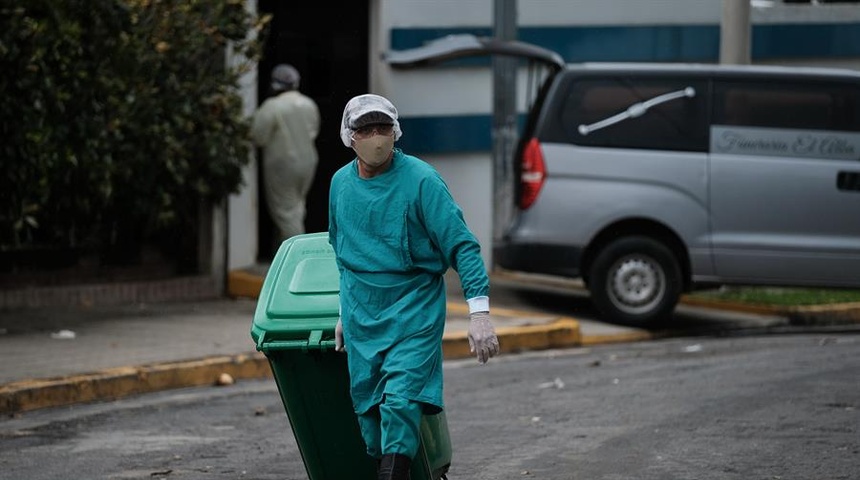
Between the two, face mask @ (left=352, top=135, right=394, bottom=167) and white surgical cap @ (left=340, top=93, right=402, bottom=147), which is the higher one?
white surgical cap @ (left=340, top=93, right=402, bottom=147)

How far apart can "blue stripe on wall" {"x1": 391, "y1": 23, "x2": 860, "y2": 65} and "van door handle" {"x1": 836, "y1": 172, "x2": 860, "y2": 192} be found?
13.8 ft

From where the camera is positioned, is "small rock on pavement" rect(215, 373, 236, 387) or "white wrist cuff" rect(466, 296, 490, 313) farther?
"small rock on pavement" rect(215, 373, 236, 387)

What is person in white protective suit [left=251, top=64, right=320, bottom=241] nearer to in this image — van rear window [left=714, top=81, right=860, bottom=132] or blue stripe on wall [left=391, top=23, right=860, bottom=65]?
blue stripe on wall [left=391, top=23, right=860, bottom=65]

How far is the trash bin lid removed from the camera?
599 centimetres

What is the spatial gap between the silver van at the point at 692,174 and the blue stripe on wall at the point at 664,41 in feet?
10.4

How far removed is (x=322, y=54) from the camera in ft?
53.1

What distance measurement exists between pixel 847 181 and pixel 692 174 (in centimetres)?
122

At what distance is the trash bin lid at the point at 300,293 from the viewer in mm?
5988

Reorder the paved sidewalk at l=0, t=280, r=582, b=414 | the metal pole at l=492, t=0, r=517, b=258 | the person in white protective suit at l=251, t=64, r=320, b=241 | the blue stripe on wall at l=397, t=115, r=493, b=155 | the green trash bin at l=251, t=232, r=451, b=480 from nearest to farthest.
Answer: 1. the green trash bin at l=251, t=232, r=451, b=480
2. the paved sidewalk at l=0, t=280, r=582, b=414
3. the person in white protective suit at l=251, t=64, r=320, b=241
4. the metal pole at l=492, t=0, r=517, b=258
5. the blue stripe on wall at l=397, t=115, r=493, b=155

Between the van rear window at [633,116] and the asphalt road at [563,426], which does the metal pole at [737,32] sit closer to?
the van rear window at [633,116]

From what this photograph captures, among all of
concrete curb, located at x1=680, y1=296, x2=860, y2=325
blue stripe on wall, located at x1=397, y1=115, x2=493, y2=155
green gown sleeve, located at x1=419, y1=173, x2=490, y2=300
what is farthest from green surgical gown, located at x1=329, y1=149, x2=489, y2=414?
blue stripe on wall, located at x1=397, y1=115, x2=493, y2=155

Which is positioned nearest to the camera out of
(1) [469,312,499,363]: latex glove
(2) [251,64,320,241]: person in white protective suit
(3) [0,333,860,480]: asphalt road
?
(1) [469,312,499,363]: latex glove

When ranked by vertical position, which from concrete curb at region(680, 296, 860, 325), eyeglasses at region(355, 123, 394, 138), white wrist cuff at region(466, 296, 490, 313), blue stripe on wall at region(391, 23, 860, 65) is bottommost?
concrete curb at region(680, 296, 860, 325)

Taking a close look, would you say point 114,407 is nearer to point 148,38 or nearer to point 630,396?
point 630,396
